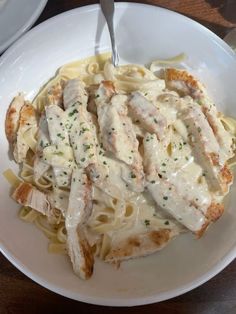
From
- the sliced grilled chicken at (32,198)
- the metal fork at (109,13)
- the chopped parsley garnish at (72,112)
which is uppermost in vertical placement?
the metal fork at (109,13)

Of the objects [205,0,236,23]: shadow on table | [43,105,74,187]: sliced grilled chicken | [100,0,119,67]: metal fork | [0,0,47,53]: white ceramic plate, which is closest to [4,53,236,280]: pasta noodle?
[43,105,74,187]: sliced grilled chicken

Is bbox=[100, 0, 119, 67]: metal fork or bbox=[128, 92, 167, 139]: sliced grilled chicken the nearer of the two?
bbox=[128, 92, 167, 139]: sliced grilled chicken

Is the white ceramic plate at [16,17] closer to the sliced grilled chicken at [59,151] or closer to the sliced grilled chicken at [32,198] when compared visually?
the sliced grilled chicken at [59,151]

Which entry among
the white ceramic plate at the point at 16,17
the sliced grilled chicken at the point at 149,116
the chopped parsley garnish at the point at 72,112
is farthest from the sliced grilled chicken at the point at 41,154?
the white ceramic plate at the point at 16,17

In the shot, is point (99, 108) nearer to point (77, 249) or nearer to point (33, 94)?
point (33, 94)

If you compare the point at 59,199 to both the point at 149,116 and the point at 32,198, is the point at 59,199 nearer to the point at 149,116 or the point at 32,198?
the point at 32,198

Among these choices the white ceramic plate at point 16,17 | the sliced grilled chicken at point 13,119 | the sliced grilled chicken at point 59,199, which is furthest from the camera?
the white ceramic plate at point 16,17

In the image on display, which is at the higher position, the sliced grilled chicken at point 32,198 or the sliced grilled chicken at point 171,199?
the sliced grilled chicken at point 32,198

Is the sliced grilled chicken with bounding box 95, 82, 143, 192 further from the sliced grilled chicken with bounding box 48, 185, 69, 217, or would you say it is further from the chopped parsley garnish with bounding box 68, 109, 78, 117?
the sliced grilled chicken with bounding box 48, 185, 69, 217
